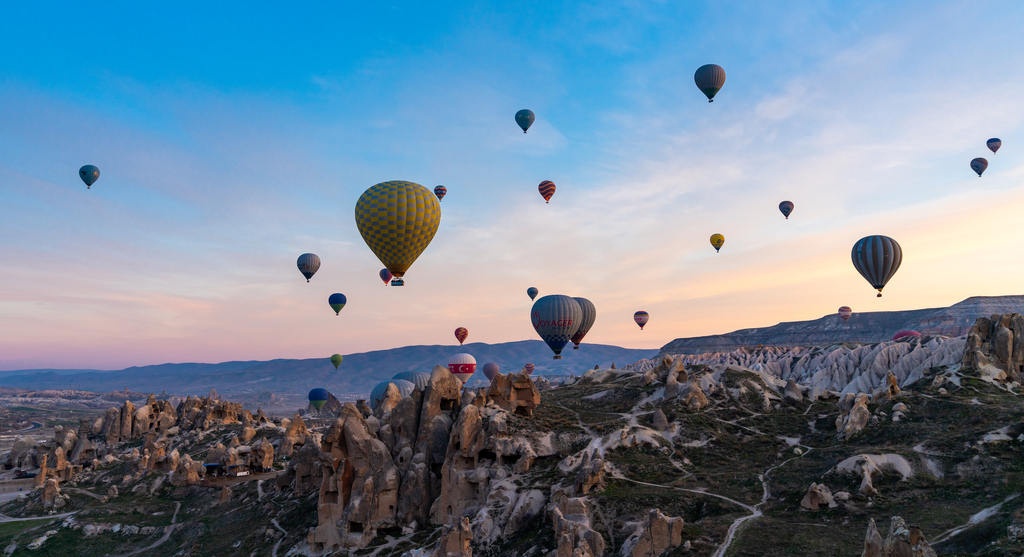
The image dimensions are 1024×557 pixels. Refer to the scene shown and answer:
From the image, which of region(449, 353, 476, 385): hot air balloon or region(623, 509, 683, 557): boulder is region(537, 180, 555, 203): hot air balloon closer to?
region(449, 353, 476, 385): hot air balloon

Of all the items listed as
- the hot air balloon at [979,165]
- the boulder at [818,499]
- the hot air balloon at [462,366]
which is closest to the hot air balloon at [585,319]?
A: the hot air balloon at [462,366]

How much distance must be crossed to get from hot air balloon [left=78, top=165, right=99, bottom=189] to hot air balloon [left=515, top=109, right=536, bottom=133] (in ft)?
235

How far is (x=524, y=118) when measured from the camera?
337 ft

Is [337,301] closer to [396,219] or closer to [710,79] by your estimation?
[396,219]

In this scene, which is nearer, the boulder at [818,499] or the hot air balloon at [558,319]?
the boulder at [818,499]

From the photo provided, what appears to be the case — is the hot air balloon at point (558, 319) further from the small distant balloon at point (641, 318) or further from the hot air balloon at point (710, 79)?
the small distant balloon at point (641, 318)

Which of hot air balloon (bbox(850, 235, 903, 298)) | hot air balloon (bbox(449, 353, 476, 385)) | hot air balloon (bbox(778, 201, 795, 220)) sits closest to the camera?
hot air balloon (bbox(850, 235, 903, 298))

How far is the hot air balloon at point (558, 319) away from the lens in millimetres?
92375

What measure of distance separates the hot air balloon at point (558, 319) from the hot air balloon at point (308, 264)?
40.5m

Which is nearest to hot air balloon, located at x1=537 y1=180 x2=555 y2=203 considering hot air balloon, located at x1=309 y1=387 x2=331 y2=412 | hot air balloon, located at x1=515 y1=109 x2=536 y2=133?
hot air balloon, located at x1=515 y1=109 x2=536 y2=133

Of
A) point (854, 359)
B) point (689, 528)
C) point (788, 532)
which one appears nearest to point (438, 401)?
point (689, 528)

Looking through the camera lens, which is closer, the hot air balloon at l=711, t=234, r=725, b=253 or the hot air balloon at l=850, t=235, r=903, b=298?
the hot air balloon at l=850, t=235, r=903, b=298

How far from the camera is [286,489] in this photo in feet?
224

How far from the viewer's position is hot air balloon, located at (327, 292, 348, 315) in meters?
120
